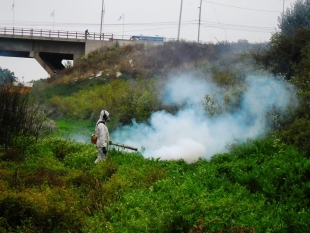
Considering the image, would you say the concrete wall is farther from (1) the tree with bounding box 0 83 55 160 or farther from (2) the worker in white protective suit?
(2) the worker in white protective suit

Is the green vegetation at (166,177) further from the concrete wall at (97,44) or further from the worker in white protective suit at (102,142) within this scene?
the concrete wall at (97,44)

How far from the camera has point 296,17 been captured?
2645cm

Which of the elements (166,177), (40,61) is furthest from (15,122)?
(40,61)

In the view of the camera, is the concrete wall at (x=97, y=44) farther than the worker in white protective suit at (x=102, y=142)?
Yes

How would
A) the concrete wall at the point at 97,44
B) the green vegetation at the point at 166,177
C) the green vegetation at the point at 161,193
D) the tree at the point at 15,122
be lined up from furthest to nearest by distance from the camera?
the concrete wall at the point at 97,44
the tree at the point at 15,122
the green vegetation at the point at 166,177
the green vegetation at the point at 161,193

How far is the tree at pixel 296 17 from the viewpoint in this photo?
25953mm

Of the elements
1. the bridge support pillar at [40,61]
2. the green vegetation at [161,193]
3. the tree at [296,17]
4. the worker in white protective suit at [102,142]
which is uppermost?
the tree at [296,17]

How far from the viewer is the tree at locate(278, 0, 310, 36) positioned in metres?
26.0

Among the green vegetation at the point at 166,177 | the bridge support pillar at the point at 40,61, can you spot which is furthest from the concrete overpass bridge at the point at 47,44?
the green vegetation at the point at 166,177

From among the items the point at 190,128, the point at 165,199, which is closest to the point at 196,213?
the point at 165,199

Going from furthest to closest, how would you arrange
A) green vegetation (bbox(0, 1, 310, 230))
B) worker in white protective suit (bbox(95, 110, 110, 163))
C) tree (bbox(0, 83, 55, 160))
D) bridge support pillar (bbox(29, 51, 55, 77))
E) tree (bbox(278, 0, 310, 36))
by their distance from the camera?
bridge support pillar (bbox(29, 51, 55, 77))
tree (bbox(278, 0, 310, 36))
tree (bbox(0, 83, 55, 160))
worker in white protective suit (bbox(95, 110, 110, 163))
green vegetation (bbox(0, 1, 310, 230))

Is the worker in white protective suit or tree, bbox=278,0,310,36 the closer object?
the worker in white protective suit

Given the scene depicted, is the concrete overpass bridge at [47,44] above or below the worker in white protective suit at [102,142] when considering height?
above

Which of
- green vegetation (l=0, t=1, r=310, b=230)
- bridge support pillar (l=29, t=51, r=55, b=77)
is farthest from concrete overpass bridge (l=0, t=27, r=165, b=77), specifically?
green vegetation (l=0, t=1, r=310, b=230)
